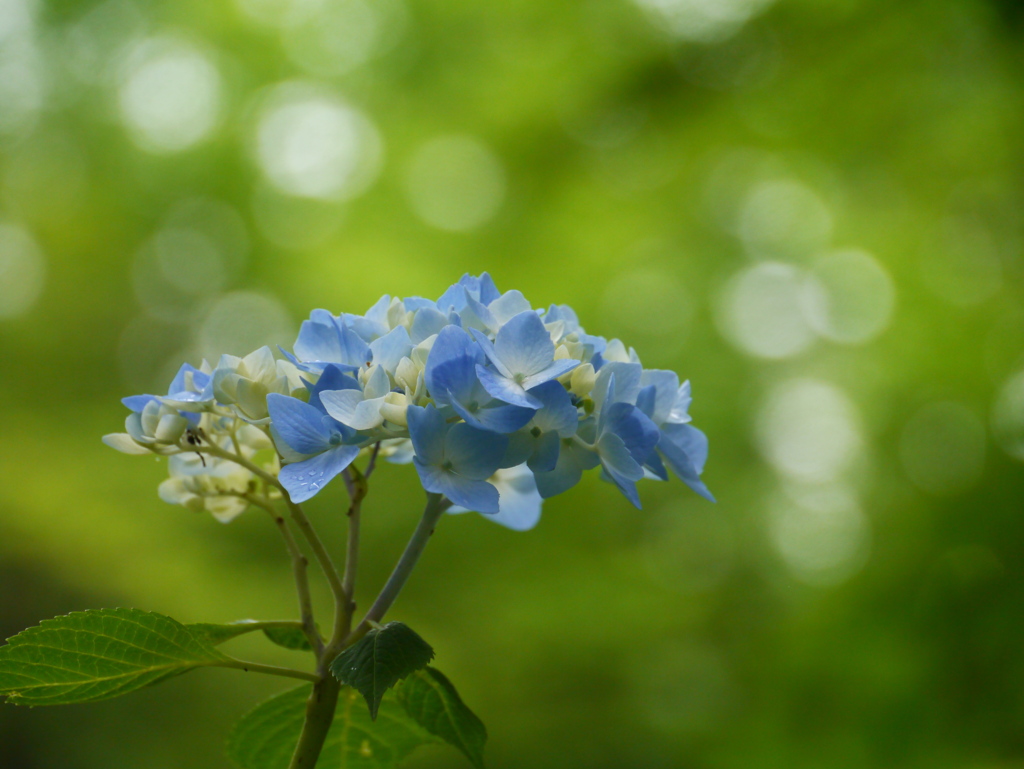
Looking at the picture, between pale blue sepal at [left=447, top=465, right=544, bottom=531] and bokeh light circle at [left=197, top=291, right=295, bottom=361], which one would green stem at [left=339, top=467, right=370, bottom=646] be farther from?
bokeh light circle at [left=197, top=291, right=295, bottom=361]

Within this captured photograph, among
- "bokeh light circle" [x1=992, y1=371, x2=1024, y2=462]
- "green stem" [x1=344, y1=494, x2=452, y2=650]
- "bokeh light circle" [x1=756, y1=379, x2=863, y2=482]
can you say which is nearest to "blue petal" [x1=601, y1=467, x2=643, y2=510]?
"green stem" [x1=344, y1=494, x2=452, y2=650]

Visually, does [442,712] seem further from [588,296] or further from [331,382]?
[588,296]

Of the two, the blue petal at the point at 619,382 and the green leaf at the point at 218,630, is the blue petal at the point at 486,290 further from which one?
the green leaf at the point at 218,630

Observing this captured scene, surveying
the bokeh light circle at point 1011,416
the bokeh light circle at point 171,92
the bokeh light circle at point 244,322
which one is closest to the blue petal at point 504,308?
the bokeh light circle at point 1011,416

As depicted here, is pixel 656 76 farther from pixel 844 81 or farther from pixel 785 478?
pixel 785 478

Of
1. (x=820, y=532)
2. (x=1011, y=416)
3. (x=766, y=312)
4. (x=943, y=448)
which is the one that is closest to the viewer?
(x=1011, y=416)

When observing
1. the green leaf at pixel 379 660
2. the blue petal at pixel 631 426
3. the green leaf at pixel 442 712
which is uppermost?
the blue petal at pixel 631 426

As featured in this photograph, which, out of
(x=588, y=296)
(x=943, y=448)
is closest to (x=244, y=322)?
(x=588, y=296)
